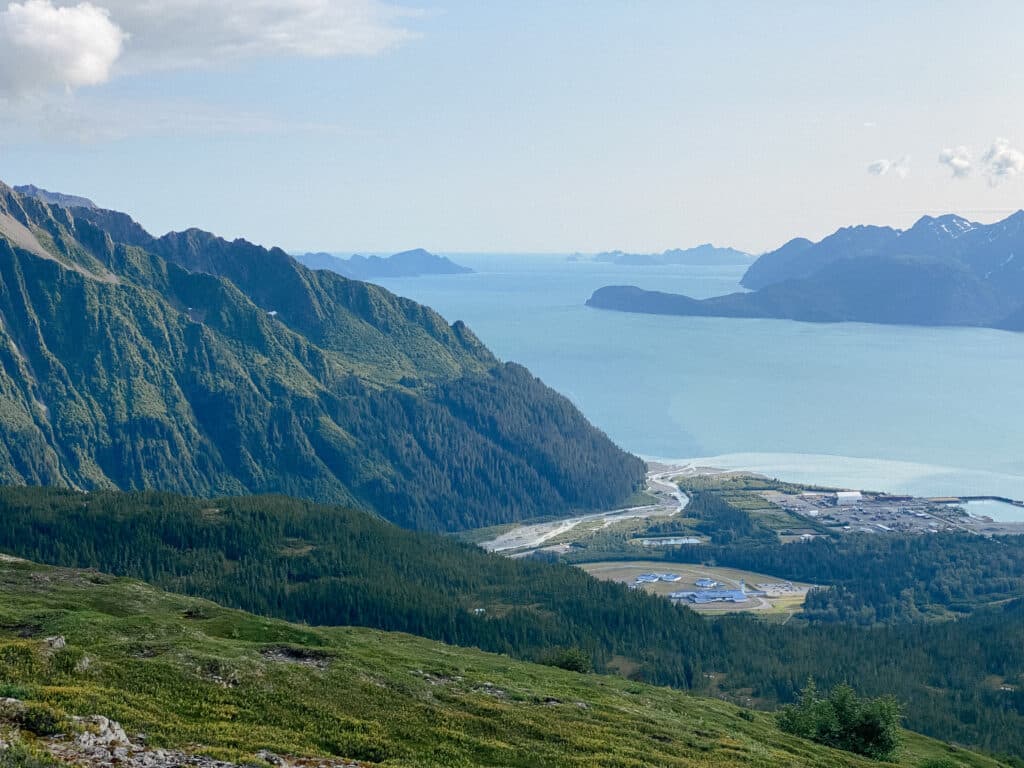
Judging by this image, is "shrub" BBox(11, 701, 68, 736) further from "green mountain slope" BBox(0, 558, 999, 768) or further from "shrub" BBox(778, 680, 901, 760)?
"shrub" BBox(778, 680, 901, 760)

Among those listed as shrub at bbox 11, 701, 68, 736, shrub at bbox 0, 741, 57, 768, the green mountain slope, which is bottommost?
the green mountain slope

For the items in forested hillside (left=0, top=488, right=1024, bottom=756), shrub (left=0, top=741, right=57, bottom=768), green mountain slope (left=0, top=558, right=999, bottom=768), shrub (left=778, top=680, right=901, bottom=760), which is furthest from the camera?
forested hillside (left=0, top=488, right=1024, bottom=756)

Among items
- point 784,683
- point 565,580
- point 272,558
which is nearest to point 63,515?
point 272,558

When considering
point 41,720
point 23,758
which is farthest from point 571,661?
point 23,758

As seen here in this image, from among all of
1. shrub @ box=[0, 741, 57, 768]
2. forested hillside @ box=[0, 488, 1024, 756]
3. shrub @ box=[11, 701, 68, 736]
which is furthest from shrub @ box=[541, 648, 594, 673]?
shrub @ box=[0, 741, 57, 768]

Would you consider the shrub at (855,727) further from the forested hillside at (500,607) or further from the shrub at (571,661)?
the forested hillside at (500,607)

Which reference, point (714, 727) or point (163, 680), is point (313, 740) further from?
point (714, 727)

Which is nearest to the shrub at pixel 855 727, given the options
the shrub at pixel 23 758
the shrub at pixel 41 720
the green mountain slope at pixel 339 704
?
the green mountain slope at pixel 339 704
